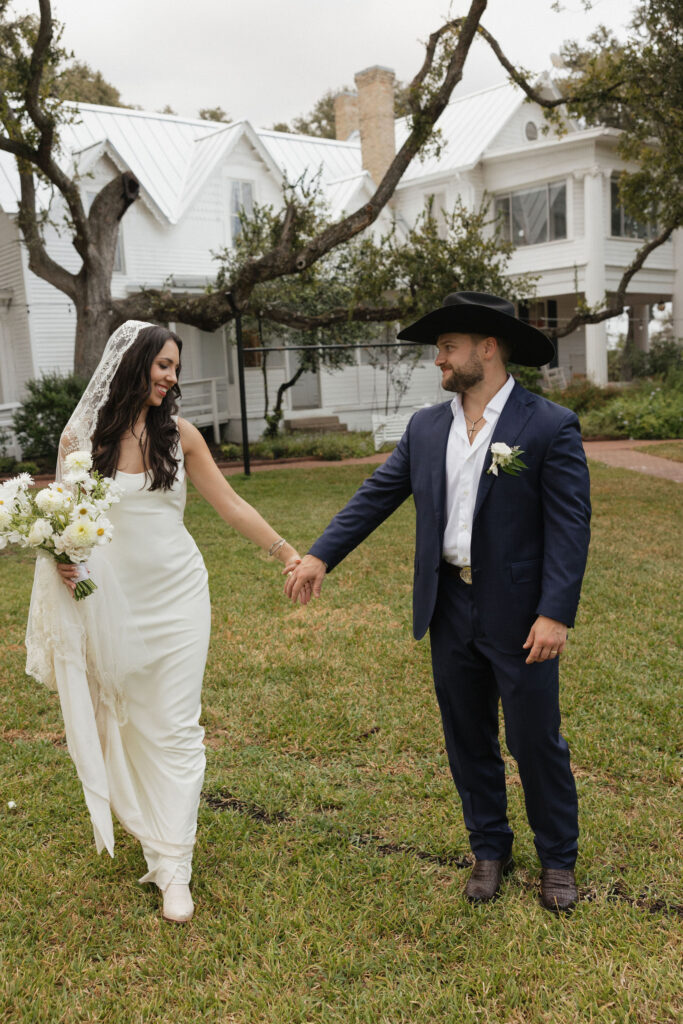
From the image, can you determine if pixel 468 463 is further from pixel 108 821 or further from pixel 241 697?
pixel 241 697

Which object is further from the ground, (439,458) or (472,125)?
(472,125)

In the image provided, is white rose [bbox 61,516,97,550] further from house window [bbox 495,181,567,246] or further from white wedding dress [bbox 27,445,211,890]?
house window [bbox 495,181,567,246]

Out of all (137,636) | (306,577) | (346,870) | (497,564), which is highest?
(497,564)

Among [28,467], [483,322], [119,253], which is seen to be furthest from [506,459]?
[119,253]

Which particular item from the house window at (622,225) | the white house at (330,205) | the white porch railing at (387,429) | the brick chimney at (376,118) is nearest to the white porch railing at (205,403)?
the white house at (330,205)

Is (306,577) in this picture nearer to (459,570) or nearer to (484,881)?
(459,570)

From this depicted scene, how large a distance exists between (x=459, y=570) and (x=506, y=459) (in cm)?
52

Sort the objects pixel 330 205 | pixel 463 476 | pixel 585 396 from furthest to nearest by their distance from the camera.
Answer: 1. pixel 330 205
2. pixel 585 396
3. pixel 463 476

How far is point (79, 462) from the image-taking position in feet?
11.2

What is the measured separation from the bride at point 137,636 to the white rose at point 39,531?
1.09 feet

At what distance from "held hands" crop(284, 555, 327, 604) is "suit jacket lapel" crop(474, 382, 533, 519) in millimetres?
830

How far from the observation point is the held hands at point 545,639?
327 centimetres

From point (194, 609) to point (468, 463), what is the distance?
129cm

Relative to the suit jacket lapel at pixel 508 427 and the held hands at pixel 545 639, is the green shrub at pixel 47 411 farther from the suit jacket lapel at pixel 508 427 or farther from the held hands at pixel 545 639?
the held hands at pixel 545 639
